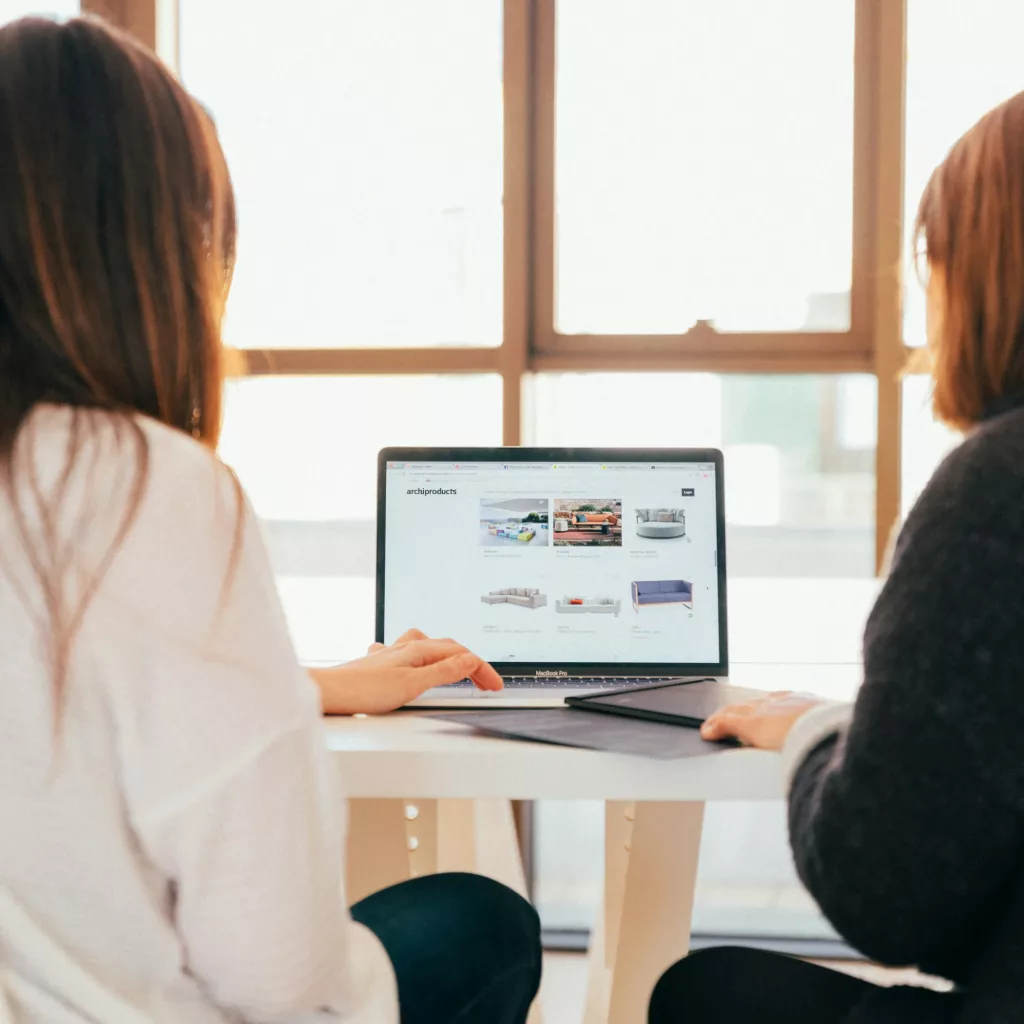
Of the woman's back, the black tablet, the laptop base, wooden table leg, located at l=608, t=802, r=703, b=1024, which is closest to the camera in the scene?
the woman's back

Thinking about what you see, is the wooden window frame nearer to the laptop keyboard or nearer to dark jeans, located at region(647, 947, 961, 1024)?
the laptop keyboard

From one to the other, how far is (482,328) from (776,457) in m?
0.64

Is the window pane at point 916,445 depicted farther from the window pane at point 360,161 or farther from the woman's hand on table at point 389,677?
the woman's hand on table at point 389,677

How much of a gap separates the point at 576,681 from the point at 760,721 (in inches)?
15.6

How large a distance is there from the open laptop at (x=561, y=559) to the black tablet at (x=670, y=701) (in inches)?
5.5

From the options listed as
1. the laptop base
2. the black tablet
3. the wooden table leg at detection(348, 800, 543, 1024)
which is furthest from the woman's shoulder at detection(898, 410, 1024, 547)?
the wooden table leg at detection(348, 800, 543, 1024)

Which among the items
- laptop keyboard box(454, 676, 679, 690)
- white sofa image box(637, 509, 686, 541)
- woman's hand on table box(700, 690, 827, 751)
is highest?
white sofa image box(637, 509, 686, 541)

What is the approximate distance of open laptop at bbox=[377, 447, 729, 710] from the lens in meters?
1.35

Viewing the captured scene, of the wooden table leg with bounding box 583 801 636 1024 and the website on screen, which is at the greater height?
the website on screen

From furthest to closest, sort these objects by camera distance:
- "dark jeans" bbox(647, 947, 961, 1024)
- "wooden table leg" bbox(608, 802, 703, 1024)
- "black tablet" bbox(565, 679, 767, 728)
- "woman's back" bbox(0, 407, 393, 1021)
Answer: "wooden table leg" bbox(608, 802, 703, 1024) → "black tablet" bbox(565, 679, 767, 728) → "dark jeans" bbox(647, 947, 961, 1024) → "woman's back" bbox(0, 407, 393, 1021)

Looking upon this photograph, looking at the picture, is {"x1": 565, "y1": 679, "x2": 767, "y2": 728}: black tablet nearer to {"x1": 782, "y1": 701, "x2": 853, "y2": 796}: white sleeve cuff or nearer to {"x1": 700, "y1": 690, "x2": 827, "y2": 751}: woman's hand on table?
{"x1": 700, "y1": 690, "x2": 827, "y2": 751}: woman's hand on table

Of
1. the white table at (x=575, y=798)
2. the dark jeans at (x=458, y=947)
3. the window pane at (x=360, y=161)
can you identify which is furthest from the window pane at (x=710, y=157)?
the dark jeans at (x=458, y=947)

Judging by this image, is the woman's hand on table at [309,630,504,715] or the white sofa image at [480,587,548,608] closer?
the woman's hand on table at [309,630,504,715]

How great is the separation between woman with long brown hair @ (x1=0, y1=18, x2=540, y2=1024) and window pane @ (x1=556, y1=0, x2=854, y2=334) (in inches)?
61.1
